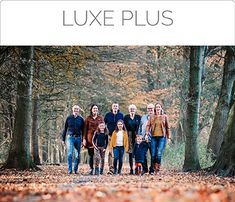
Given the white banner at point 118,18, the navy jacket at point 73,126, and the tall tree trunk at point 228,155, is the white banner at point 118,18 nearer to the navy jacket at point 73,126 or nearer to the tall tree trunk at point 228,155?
the tall tree trunk at point 228,155

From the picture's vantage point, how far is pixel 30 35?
→ 9312mm

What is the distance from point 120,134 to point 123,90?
7.21 metres

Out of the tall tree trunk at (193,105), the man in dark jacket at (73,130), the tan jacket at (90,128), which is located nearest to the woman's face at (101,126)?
the tan jacket at (90,128)

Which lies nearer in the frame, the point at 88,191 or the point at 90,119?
the point at 88,191

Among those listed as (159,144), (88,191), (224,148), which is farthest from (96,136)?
(88,191)

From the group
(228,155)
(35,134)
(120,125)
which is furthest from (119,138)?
(35,134)

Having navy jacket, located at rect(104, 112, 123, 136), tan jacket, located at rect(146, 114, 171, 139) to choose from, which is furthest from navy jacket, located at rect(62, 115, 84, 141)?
tan jacket, located at rect(146, 114, 171, 139)

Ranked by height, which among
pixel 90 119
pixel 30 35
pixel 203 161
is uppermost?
pixel 30 35

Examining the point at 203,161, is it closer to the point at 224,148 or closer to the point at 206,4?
the point at 224,148

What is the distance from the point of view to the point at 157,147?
428 inches

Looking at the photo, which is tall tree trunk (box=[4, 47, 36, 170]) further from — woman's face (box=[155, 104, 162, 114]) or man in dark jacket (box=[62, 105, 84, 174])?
woman's face (box=[155, 104, 162, 114])

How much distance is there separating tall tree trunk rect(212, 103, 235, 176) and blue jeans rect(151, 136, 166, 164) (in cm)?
128

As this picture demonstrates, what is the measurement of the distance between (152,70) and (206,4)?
9595 millimetres

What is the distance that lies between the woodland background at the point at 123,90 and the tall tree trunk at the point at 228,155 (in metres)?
0.02
